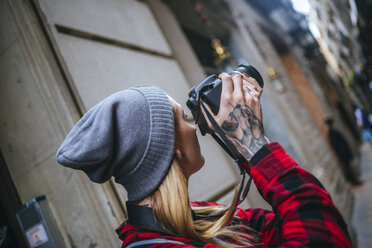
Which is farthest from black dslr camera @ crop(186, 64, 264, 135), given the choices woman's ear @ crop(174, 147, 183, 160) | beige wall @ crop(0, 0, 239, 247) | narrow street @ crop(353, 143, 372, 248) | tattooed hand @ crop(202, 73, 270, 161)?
narrow street @ crop(353, 143, 372, 248)

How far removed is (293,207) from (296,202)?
16 millimetres

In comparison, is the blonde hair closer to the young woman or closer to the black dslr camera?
the young woman

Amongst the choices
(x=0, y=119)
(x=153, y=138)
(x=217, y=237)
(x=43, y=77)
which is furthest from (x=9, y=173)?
(x=217, y=237)

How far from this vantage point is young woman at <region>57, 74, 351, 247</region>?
70 centimetres

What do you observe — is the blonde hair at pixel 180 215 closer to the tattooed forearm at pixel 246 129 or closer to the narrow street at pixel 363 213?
the tattooed forearm at pixel 246 129

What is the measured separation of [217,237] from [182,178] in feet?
0.91

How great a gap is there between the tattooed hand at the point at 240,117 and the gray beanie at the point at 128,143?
211 millimetres

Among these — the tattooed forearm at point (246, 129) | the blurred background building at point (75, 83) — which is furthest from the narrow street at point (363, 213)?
the tattooed forearm at point (246, 129)

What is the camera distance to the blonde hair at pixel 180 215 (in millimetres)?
790

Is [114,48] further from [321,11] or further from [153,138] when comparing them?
[321,11]

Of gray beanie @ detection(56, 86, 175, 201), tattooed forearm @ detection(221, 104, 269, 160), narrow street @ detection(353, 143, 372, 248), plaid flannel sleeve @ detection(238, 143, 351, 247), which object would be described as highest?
gray beanie @ detection(56, 86, 175, 201)

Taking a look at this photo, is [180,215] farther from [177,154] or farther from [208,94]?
[208,94]

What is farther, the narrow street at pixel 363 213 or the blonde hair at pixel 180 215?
the narrow street at pixel 363 213

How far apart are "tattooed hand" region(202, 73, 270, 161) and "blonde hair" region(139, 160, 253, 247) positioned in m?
0.23
